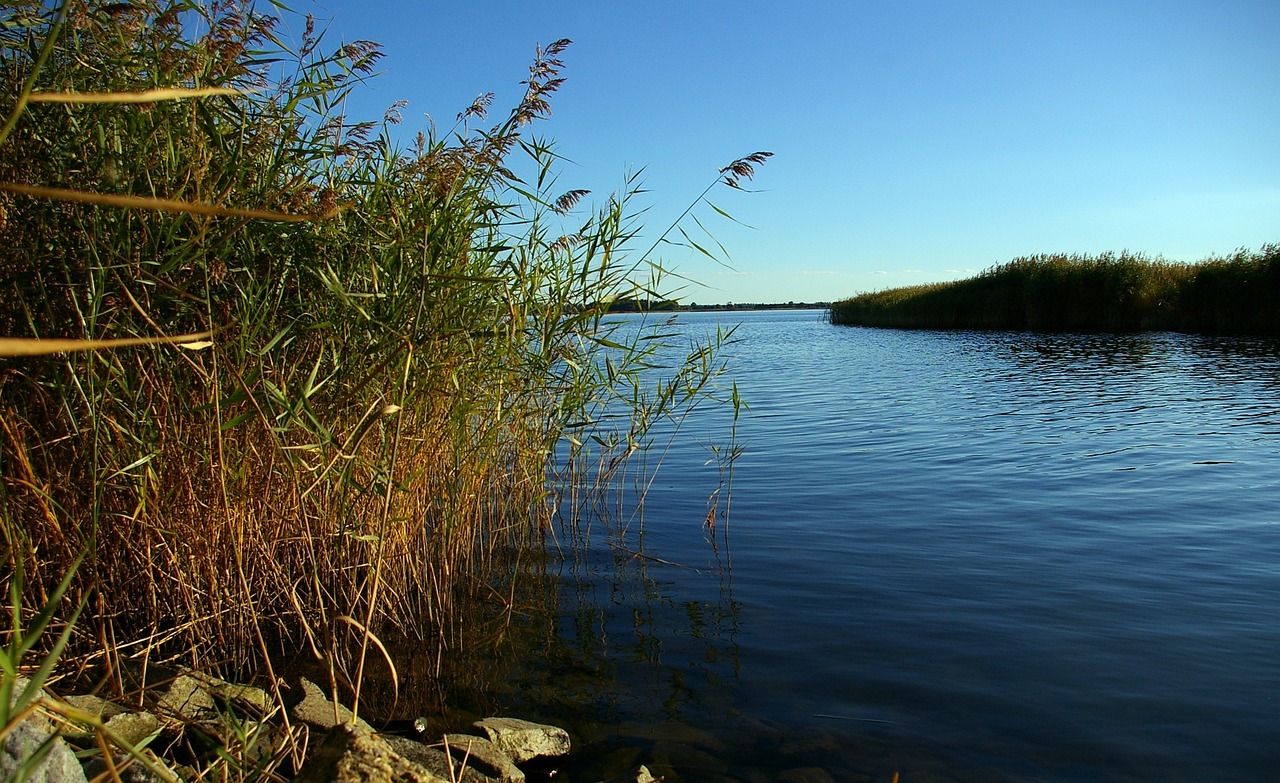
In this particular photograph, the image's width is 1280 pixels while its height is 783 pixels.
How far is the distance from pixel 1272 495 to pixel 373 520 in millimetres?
8690

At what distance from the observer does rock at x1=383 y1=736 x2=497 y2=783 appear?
10.5 feet

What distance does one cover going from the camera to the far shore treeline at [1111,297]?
2755cm

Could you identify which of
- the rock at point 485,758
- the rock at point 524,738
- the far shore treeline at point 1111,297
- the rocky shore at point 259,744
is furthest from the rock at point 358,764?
the far shore treeline at point 1111,297

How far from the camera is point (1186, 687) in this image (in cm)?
452

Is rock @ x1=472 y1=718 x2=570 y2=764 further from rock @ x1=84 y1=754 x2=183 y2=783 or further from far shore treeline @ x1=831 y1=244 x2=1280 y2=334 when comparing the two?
far shore treeline @ x1=831 y1=244 x2=1280 y2=334

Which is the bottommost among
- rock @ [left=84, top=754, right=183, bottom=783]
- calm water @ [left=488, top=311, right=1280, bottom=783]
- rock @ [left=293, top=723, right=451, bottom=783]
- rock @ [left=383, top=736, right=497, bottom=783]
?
calm water @ [left=488, top=311, right=1280, bottom=783]

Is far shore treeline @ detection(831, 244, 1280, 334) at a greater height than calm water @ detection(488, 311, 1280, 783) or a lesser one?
greater

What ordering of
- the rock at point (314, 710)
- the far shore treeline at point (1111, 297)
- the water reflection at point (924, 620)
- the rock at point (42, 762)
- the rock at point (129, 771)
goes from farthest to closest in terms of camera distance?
the far shore treeline at point (1111, 297) → the water reflection at point (924, 620) → the rock at point (314, 710) → the rock at point (129, 771) → the rock at point (42, 762)

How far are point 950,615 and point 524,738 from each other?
322cm

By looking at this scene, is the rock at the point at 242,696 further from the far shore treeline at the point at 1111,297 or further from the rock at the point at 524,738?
the far shore treeline at the point at 1111,297

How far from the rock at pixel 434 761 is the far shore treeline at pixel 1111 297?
31.6 m

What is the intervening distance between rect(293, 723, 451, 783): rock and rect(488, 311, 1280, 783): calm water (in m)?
1.64

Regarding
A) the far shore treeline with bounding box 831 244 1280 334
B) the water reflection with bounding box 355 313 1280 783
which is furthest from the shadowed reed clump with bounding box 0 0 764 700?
the far shore treeline with bounding box 831 244 1280 334

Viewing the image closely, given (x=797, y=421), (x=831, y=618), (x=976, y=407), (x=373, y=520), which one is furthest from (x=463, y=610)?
(x=976, y=407)
